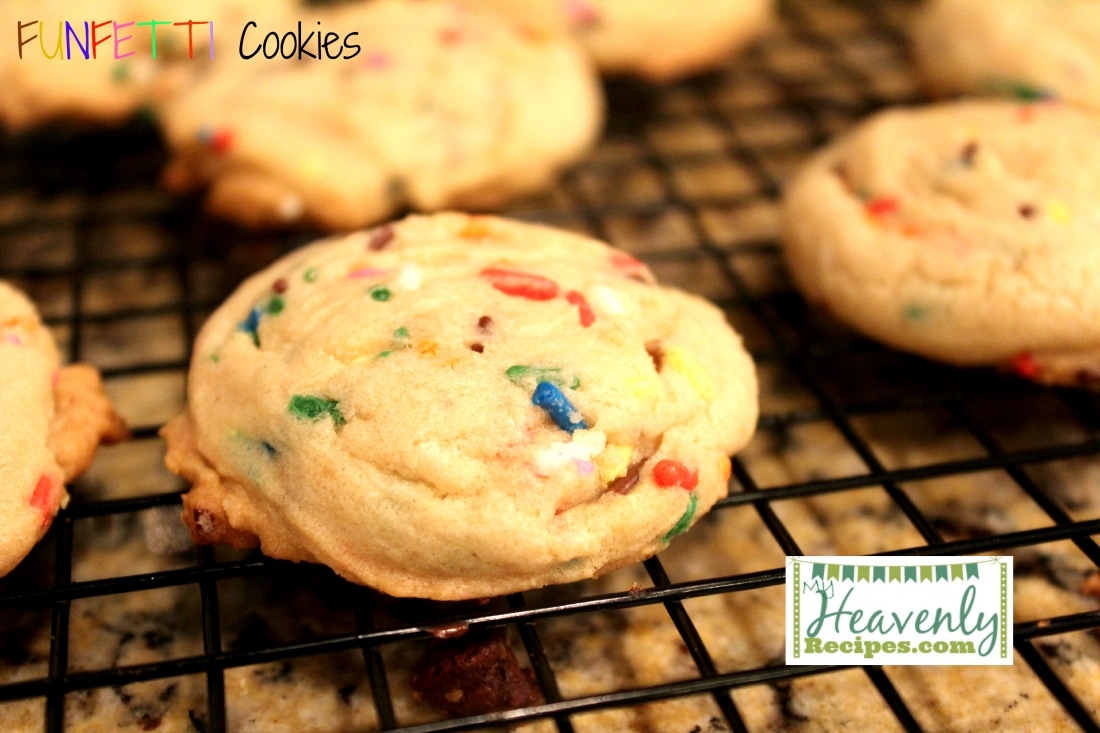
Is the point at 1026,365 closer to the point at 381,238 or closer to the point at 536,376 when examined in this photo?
the point at 536,376

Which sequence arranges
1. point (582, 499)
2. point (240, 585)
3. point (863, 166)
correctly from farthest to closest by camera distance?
1. point (863, 166)
2. point (240, 585)
3. point (582, 499)

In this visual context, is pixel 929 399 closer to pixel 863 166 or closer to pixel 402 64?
pixel 863 166

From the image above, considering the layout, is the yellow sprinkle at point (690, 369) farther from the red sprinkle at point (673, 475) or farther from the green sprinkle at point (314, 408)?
the green sprinkle at point (314, 408)

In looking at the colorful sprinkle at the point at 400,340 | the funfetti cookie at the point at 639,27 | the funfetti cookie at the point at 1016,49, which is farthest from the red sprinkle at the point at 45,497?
the funfetti cookie at the point at 1016,49

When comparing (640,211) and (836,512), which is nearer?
(836,512)

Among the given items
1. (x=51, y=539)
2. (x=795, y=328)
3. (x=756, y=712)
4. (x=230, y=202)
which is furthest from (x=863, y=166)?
(x=51, y=539)
